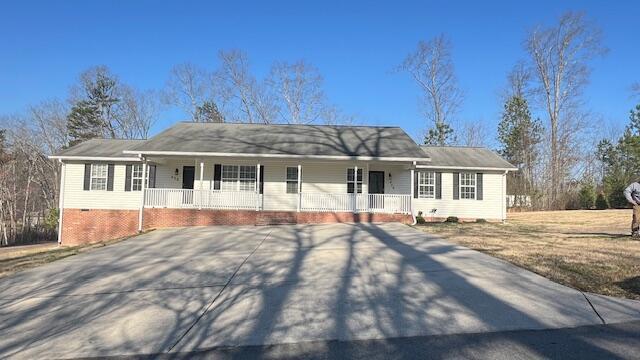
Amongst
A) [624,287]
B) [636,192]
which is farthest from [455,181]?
[624,287]

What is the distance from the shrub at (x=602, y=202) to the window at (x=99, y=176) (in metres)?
32.1

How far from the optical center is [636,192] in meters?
12.7

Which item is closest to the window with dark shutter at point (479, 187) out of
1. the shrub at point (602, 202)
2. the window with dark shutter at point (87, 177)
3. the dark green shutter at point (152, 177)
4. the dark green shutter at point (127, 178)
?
the shrub at point (602, 202)

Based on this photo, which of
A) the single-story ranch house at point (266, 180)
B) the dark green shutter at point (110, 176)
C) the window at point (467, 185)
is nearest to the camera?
the single-story ranch house at point (266, 180)

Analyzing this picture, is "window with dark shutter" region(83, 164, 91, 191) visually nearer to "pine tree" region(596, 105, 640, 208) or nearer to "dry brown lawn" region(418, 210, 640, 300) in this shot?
"dry brown lawn" region(418, 210, 640, 300)

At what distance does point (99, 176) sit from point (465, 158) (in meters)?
18.1

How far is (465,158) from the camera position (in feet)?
77.2

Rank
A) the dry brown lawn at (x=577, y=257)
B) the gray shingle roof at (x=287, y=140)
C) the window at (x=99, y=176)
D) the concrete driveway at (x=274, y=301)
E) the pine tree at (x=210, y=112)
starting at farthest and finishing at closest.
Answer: the pine tree at (x=210, y=112), the window at (x=99, y=176), the gray shingle roof at (x=287, y=140), the dry brown lawn at (x=577, y=257), the concrete driveway at (x=274, y=301)

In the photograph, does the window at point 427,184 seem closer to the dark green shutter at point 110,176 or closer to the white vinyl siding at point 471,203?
the white vinyl siding at point 471,203

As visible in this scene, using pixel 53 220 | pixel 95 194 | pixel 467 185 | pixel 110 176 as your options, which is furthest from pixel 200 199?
pixel 53 220

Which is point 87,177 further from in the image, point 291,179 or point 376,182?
point 376,182

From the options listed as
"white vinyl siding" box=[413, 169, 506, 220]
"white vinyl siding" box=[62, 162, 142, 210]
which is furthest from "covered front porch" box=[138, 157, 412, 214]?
"white vinyl siding" box=[413, 169, 506, 220]

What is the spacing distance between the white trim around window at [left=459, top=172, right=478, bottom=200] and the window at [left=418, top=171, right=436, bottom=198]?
1404 millimetres

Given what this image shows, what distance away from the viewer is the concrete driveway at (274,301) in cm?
553
